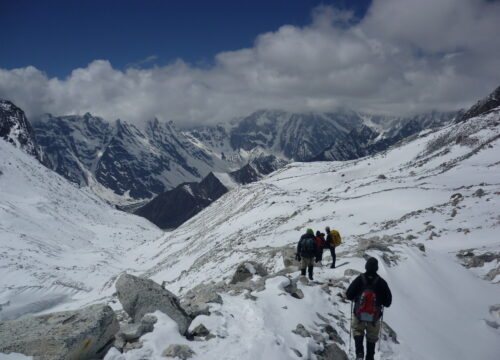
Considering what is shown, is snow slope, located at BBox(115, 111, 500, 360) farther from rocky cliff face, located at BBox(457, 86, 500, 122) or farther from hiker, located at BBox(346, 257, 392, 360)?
rocky cliff face, located at BBox(457, 86, 500, 122)

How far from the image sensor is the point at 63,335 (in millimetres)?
7594

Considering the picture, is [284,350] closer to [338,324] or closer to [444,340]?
[338,324]

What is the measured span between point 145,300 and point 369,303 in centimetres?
649

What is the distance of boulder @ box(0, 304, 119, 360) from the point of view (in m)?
7.29

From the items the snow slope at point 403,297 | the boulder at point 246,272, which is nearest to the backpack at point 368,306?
the snow slope at point 403,297

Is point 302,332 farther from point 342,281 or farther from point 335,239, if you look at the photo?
point 335,239

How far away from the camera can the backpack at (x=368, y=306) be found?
927 cm

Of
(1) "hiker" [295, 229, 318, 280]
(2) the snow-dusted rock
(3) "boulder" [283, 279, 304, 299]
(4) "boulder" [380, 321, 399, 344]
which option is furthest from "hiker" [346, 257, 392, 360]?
(1) "hiker" [295, 229, 318, 280]

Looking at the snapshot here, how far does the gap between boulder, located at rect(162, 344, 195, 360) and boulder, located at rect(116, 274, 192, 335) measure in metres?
1.23

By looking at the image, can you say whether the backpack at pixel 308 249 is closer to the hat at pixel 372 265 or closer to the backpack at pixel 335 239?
the backpack at pixel 335 239

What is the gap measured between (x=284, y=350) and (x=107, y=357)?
170 inches

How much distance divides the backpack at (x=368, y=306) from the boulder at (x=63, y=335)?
6.31 metres

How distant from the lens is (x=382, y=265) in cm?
1712

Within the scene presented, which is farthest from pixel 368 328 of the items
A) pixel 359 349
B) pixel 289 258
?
pixel 289 258
